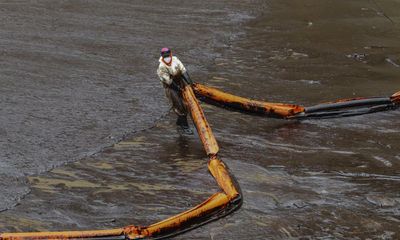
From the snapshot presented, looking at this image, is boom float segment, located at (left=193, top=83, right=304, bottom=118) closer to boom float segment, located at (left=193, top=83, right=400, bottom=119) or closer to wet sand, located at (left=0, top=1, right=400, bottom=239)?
boom float segment, located at (left=193, top=83, right=400, bottom=119)

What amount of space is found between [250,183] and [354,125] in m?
2.61

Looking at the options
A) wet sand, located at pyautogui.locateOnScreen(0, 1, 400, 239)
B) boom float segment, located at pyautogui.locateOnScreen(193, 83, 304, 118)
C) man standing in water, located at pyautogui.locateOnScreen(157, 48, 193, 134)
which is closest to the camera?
wet sand, located at pyautogui.locateOnScreen(0, 1, 400, 239)

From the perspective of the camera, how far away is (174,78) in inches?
343

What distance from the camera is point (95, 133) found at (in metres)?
9.09

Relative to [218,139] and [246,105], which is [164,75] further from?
[246,105]

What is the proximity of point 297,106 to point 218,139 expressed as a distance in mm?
1345

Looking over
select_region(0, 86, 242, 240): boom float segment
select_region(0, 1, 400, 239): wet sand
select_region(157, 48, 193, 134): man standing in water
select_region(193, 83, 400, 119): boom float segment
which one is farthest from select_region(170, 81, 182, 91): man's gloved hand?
select_region(0, 86, 242, 240): boom float segment

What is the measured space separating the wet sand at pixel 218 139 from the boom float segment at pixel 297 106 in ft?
0.48

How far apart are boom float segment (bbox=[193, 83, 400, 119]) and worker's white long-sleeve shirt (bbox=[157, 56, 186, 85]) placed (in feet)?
1.37

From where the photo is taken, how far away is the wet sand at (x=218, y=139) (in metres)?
6.81

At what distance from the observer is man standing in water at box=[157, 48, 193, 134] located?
28.1 feet

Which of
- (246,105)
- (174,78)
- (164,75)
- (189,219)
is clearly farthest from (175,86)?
(189,219)

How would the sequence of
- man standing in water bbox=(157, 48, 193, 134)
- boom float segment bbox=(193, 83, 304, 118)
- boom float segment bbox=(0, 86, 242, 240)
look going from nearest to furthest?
boom float segment bbox=(0, 86, 242, 240)
man standing in water bbox=(157, 48, 193, 134)
boom float segment bbox=(193, 83, 304, 118)

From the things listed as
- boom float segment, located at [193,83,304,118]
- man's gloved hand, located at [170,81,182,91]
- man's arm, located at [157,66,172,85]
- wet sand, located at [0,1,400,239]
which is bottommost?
wet sand, located at [0,1,400,239]
